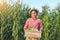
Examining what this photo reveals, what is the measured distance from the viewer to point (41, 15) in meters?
9.76

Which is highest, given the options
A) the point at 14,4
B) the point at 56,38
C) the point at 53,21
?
the point at 14,4

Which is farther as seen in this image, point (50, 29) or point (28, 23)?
point (50, 29)

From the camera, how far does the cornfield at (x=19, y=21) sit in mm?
9164

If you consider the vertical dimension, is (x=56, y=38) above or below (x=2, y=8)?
below

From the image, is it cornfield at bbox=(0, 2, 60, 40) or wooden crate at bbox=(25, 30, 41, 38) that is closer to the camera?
wooden crate at bbox=(25, 30, 41, 38)

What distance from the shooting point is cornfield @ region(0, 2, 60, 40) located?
9.16 m

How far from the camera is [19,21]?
945 cm

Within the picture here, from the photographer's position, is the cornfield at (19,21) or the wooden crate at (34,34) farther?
the cornfield at (19,21)

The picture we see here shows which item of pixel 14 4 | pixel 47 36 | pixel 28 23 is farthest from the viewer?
pixel 14 4

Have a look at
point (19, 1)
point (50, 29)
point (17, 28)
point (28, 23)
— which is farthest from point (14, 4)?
point (28, 23)

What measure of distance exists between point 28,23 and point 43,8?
4001 mm

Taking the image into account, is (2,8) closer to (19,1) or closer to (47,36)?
(19,1)

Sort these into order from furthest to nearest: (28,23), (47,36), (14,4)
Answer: (14,4) → (47,36) → (28,23)

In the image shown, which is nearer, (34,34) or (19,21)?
(34,34)
